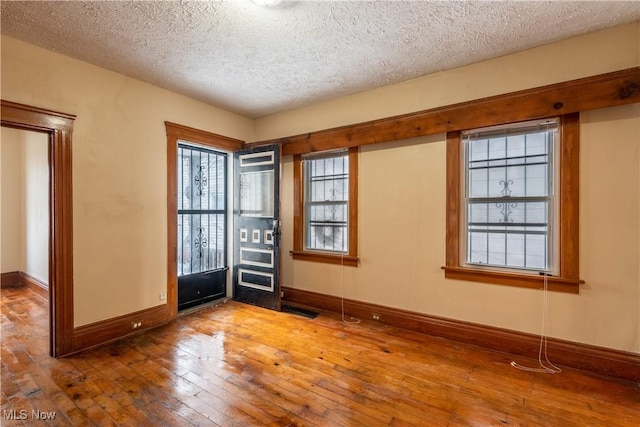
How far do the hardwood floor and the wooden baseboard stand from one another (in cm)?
247

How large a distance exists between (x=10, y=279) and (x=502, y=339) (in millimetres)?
7385

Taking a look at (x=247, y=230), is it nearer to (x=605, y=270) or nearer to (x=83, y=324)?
(x=83, y=324)

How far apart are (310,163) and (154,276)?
8.11 feet

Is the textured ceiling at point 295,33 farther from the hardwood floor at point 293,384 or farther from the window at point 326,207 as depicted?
the hardwood floor at point 293,384

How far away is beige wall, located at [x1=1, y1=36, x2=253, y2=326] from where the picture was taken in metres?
2.76

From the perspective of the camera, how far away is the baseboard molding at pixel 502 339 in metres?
2.50

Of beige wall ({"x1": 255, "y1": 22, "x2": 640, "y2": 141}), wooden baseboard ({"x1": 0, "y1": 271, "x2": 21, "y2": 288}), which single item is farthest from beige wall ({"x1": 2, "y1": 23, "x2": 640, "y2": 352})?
wooden baseboard ({"x1": 0, "y1": 271, "x2": 21, "y2": 288})

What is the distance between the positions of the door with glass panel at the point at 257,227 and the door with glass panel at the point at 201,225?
0.23 metres

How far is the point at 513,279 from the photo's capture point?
2.91 meters

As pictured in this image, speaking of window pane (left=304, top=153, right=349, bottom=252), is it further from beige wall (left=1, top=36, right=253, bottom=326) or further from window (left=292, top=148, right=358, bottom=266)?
beige wall (left=1, top=36, right=253, bottom=326)

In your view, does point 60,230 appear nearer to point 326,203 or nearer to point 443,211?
point 326,203

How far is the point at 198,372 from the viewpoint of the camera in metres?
2.57

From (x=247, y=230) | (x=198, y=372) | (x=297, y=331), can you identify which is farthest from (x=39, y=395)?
(x=247, y=230)

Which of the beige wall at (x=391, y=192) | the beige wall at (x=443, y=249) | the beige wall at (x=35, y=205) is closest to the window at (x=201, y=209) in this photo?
the beige wall at (x=391, y=192)
